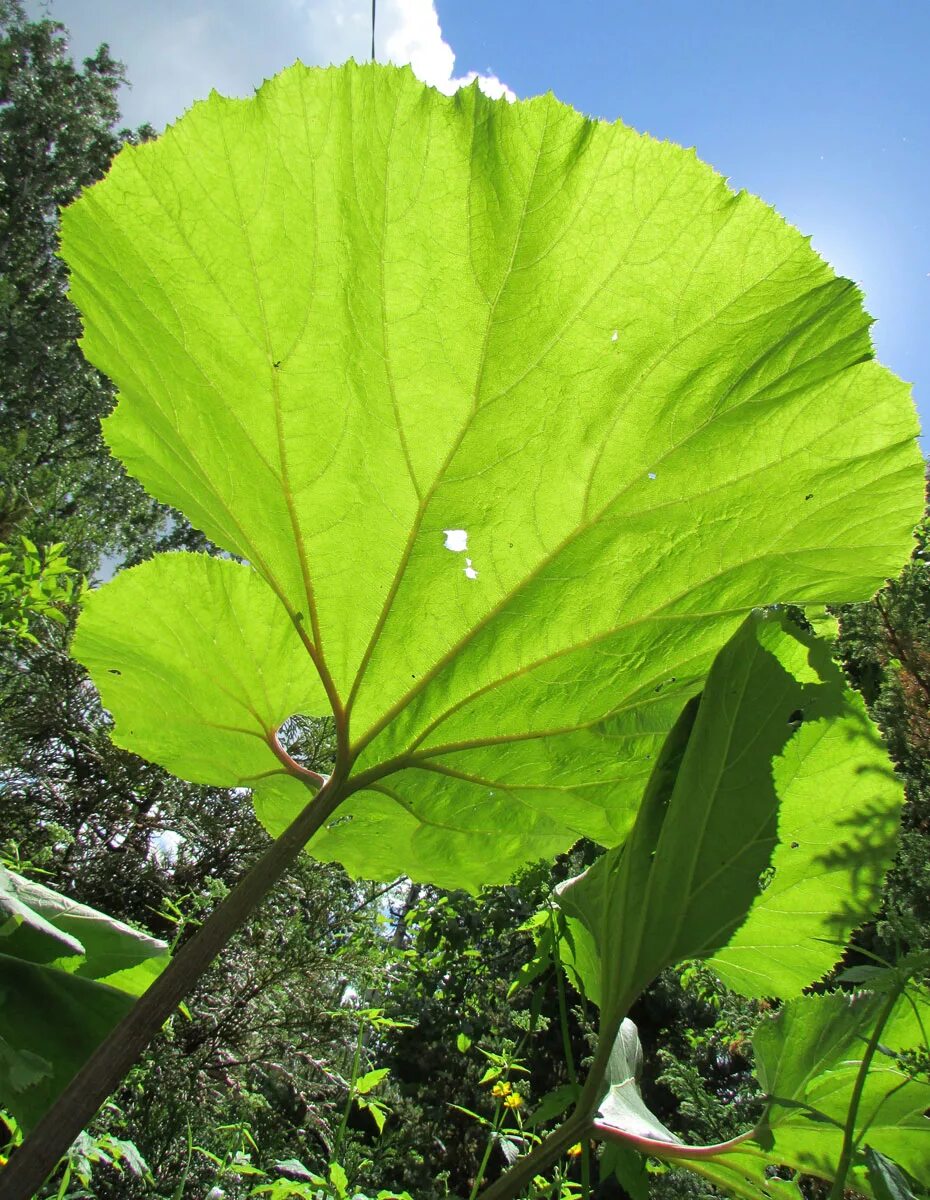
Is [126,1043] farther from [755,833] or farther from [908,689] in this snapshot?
[908,689]

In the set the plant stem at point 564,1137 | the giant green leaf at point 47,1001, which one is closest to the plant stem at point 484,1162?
the plant stem at point 564,1137

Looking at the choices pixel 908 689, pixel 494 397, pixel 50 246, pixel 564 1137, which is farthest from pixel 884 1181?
pixel 50 246

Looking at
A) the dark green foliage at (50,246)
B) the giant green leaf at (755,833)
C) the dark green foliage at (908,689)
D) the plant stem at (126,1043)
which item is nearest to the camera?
the plant stem at (126,1043)

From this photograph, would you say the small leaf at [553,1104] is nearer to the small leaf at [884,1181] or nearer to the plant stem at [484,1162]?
the plant stem at [484,1162]

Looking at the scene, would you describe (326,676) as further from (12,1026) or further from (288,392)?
(12,1026)

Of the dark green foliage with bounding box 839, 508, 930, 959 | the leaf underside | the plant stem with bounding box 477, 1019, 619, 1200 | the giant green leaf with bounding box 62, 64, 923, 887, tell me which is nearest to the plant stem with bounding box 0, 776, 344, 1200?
the giant green leaf with bounding box 62, 64, 923, 887

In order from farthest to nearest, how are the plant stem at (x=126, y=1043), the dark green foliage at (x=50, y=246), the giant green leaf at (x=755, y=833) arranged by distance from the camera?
the dark green foliage at (x=50, y=246) → the giant green leaf at (x=755, y=833) → the plant stem at (x=126, y=1043)

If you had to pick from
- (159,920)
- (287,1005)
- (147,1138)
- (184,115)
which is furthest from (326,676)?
(159,920)
